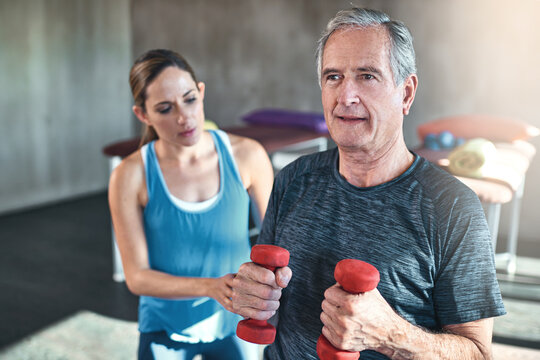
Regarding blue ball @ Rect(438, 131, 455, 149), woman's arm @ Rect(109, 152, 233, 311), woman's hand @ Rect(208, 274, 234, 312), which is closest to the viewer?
woman's hand @ Rect(208, 274, 234, 312)

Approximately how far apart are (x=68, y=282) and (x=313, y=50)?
2.84 metres

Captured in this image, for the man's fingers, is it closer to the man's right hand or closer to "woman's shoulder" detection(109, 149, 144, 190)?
the man's right hand

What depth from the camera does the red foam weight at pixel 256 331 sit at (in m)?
0.86

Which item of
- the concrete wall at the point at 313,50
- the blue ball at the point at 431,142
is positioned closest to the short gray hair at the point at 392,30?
the blue ball at the point at 431,142

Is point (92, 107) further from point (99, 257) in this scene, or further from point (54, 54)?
point (99, 257)

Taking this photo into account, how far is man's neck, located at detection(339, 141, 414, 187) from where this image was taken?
947 mm

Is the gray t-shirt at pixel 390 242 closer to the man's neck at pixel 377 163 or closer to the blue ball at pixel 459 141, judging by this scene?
the man's neck at pixel 377 163

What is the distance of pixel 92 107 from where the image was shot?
515 centimetres

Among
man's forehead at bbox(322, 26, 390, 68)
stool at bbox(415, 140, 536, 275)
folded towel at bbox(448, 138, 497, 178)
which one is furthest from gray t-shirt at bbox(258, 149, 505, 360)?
folded towel at bbox(448, 138, 497, 178)

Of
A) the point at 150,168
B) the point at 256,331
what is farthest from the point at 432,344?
the point at 150,168

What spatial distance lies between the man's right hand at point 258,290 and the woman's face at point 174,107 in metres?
0.58

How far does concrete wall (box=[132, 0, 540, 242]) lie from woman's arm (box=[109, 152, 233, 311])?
3.26 metres

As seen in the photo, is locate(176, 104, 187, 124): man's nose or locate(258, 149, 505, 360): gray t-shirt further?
locate(176, 104, 187, 124): man's nose

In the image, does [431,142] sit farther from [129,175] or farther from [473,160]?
[129,175]
